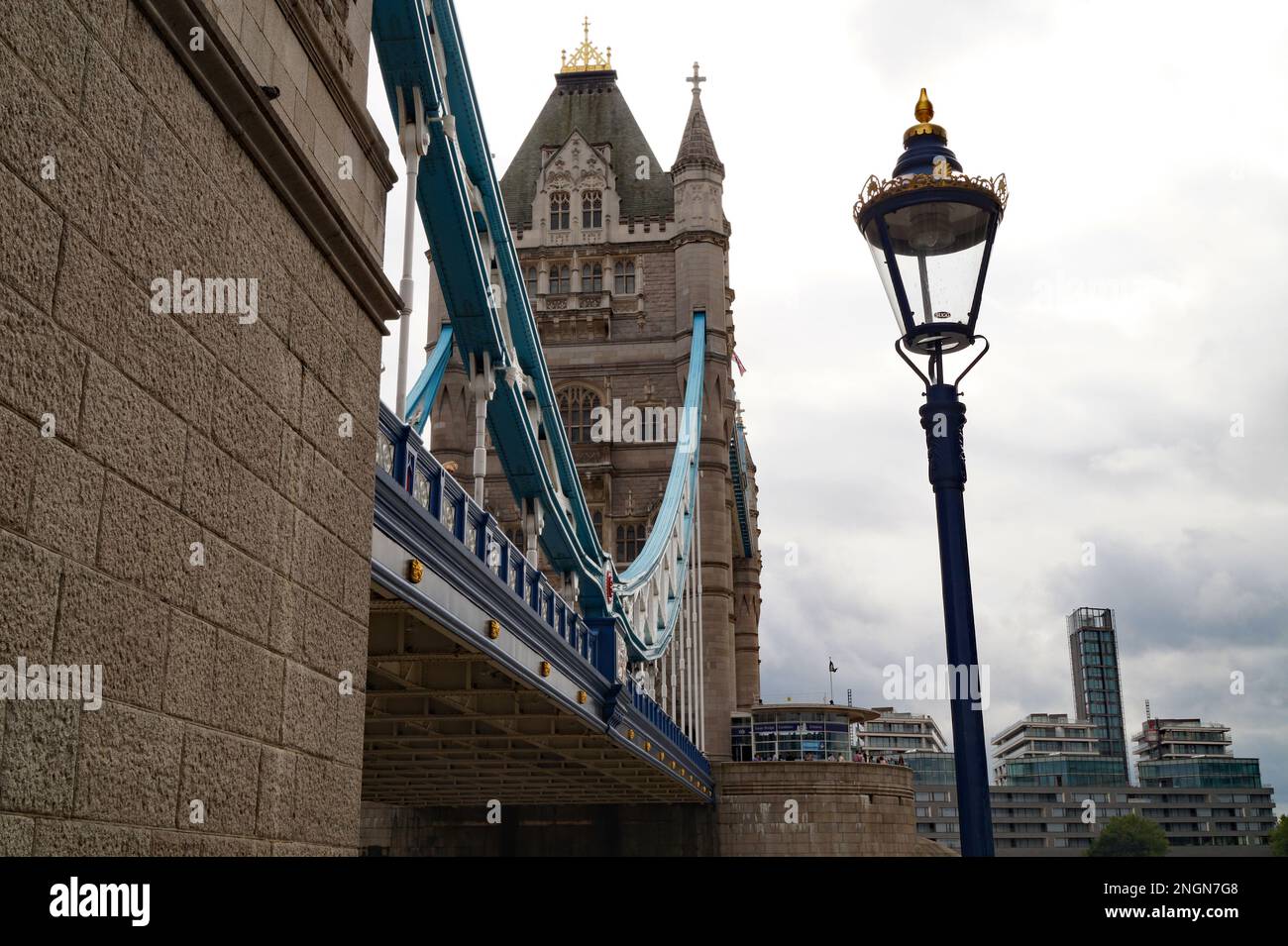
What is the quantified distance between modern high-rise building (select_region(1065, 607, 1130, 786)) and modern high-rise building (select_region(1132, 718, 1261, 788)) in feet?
114

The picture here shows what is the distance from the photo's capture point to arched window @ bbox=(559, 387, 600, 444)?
51.2 m

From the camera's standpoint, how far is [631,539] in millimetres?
49094

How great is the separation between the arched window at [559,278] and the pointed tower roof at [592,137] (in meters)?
2.29

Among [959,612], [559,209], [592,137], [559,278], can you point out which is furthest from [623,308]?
[959,612]

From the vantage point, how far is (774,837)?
128ft

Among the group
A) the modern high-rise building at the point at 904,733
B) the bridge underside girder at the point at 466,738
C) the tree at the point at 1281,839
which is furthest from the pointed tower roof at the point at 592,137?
the modern high-rise building at the point at 904,733

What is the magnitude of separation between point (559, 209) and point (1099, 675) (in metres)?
156

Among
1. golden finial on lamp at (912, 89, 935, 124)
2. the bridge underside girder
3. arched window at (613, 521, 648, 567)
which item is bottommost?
the bridge underside girder

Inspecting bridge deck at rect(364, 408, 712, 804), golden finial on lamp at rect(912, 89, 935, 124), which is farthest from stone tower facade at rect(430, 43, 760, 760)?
golden finial on lamp at rect(912, 89, 935, 124)

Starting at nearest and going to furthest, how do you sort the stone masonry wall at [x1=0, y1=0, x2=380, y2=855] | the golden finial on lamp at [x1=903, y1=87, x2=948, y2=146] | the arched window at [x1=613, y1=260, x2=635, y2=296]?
the stone masonry wall at [x1=0, y1=0, x2=380, y2=855], the golden finial on lamp at [x1=903, y1=87, x2=948, y2=146], the arched window at [x1=613, y1=260, x2=635, y2=296]

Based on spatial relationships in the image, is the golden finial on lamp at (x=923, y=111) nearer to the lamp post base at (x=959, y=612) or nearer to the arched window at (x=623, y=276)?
the lamp post base at (x=959, y=612)

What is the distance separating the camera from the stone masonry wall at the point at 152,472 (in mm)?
4004

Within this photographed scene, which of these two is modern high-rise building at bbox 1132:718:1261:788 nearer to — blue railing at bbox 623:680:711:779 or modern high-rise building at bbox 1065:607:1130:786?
modern high-rise building at bbox 1065:607:1130:786

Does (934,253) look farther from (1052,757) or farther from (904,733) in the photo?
(904,733)
